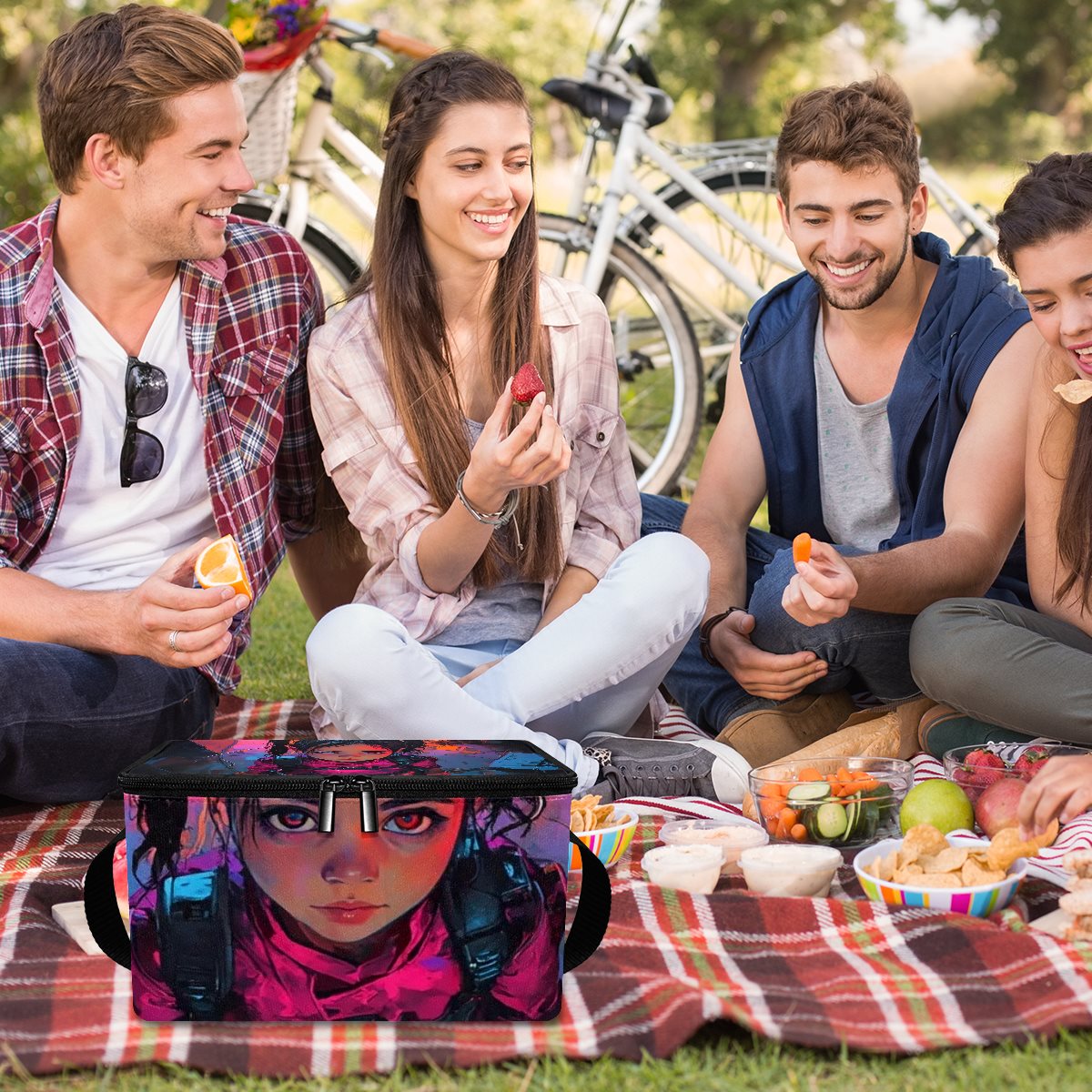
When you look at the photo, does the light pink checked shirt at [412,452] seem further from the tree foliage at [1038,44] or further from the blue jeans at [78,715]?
the tree foliage at [1038,44]

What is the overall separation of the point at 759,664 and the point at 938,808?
0.79 metres

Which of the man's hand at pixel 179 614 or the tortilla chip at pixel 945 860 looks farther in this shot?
the man's hand at pixel 179 614

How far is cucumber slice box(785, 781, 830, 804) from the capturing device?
2.63 m

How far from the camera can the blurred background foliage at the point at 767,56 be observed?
1925 cm

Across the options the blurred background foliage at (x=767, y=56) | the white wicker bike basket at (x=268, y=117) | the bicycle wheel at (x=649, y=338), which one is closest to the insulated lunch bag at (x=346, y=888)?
the white wicker bike basket at (x=268, y=117)

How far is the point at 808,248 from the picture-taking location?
11.5 feet

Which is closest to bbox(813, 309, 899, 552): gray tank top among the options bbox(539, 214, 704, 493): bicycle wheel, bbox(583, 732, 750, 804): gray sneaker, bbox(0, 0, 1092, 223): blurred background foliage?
bbox(583, 732, 750, 804): gray sneaker

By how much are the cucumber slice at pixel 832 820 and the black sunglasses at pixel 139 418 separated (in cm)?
165

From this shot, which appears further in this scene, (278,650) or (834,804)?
(278,650)

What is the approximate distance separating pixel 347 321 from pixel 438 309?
0.22 metres

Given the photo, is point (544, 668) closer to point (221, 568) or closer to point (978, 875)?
point (221, 568)

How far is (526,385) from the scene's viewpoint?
3.02 meters

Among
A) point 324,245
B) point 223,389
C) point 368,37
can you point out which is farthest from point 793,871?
point 368,37

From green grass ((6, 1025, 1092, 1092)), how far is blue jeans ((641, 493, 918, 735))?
147 centimetres
